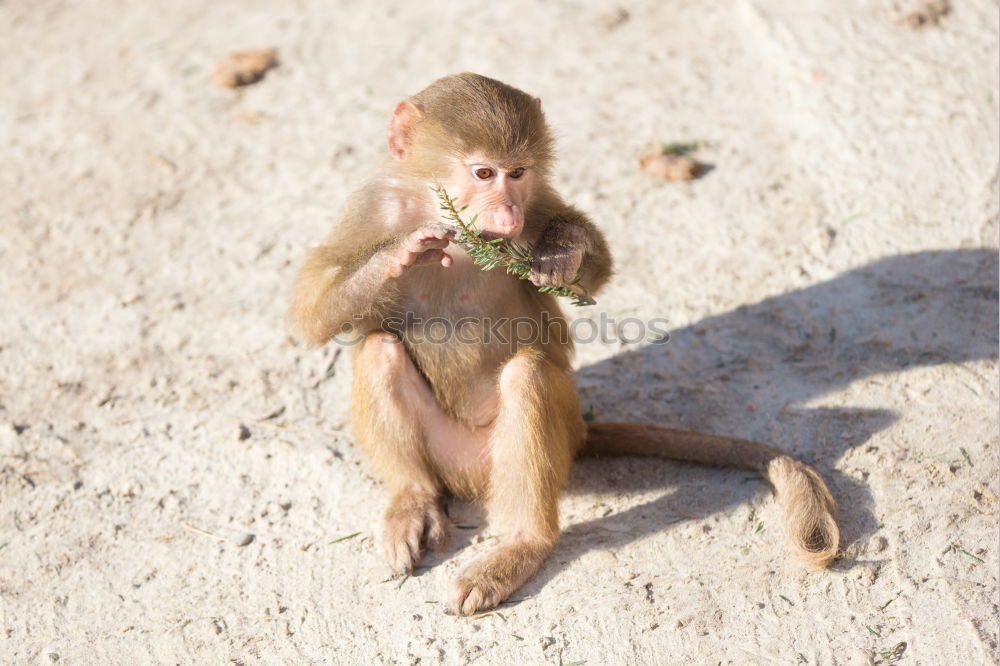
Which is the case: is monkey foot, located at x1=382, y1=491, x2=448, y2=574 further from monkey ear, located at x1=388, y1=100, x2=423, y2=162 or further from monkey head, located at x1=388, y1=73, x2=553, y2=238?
monkey ear, located at x1=388, y1=100, x2=423, y2=162

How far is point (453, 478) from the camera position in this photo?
4.31 m

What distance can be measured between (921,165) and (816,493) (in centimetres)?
271

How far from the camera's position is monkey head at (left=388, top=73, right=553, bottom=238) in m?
3.75

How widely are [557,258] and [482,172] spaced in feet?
1.38

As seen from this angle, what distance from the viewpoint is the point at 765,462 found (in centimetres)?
420

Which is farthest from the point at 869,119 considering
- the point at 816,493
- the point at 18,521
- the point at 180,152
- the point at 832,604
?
the point at 18,521

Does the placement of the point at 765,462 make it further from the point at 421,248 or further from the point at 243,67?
the point at 243,67

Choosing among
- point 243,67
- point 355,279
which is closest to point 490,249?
point 355,279

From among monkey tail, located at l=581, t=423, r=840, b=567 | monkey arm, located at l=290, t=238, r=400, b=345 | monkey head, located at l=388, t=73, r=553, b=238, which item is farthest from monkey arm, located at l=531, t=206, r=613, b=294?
monkey tail, located at l=581, t=423, r=840, b=567

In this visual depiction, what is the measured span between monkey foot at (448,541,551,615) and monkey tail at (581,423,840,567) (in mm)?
654

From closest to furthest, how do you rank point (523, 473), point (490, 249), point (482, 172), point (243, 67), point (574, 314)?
1. point (490, 249)
2. point (482, 172)
3. point (523, 473)
4. point (574, 314)
5. point (243, 67)

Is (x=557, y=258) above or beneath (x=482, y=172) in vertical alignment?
beneath

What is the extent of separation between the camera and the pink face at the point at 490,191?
3.70 m

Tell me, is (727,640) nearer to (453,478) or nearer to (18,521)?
(453,478)
